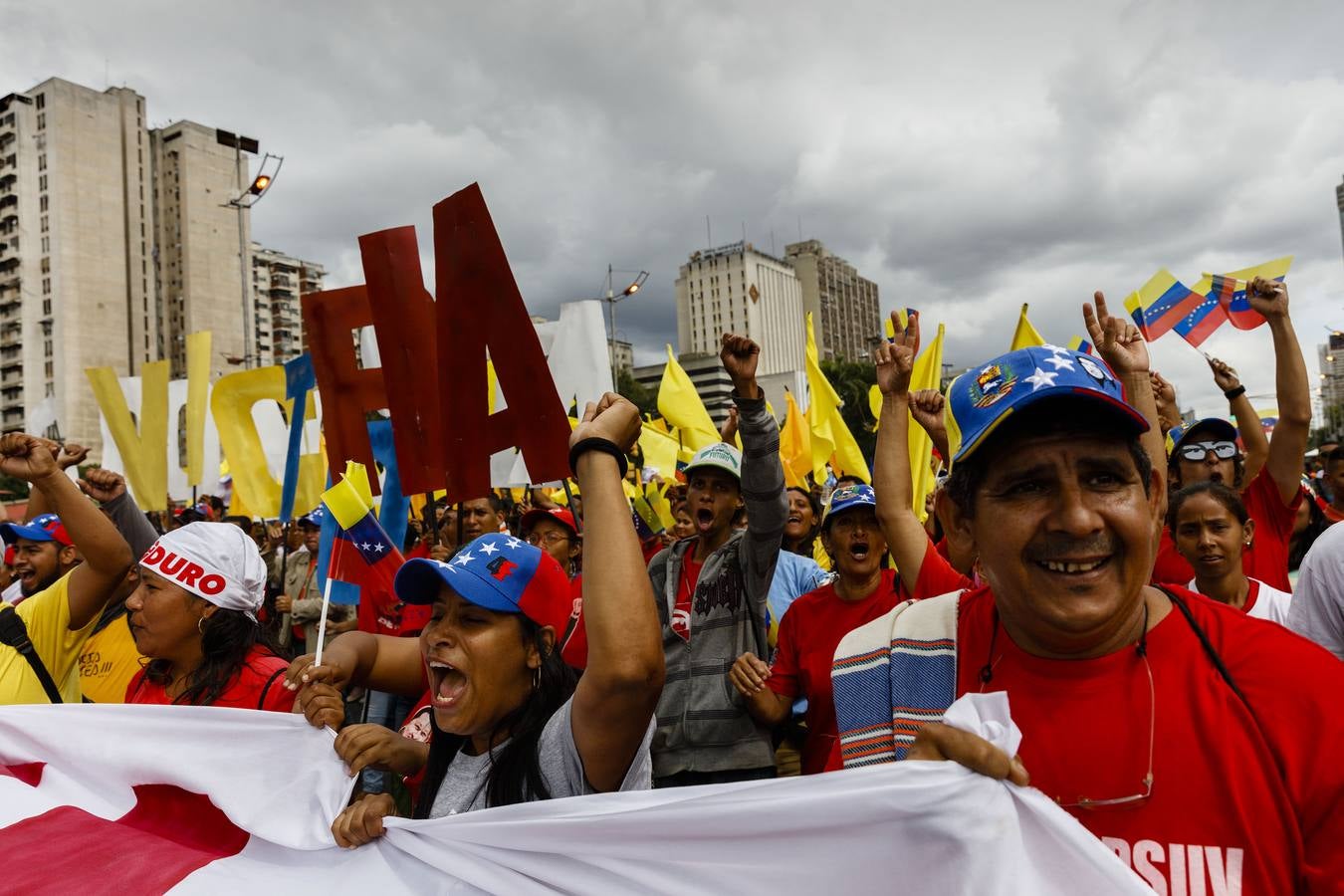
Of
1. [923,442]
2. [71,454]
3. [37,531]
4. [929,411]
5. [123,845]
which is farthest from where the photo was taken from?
[923,442]

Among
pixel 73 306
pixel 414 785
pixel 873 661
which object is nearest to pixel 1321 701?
pixel 873 661

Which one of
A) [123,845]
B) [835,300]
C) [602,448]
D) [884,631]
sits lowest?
[123,845]

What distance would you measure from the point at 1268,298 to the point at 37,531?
6.41 m

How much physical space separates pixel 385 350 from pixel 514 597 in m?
2.41

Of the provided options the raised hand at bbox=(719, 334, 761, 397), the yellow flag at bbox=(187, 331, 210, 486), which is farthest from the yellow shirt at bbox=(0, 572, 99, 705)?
the yellow flag at bbox=(187, 331, 210, 486)

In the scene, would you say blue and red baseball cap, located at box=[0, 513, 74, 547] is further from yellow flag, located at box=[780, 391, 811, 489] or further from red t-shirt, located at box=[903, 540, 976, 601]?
yellow flag, located at box=[780, 391, 811, 489]

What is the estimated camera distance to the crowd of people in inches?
51.0

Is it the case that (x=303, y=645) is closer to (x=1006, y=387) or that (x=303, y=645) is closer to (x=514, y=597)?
(x=514, y=597)

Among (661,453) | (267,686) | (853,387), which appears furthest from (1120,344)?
(853,387)

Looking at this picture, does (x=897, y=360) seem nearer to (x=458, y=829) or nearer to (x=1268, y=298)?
(x=458, y=829)

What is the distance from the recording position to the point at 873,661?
1590mm

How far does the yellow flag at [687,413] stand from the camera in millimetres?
8992

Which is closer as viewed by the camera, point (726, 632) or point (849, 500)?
point (726, 632)

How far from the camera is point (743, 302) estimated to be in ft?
412
